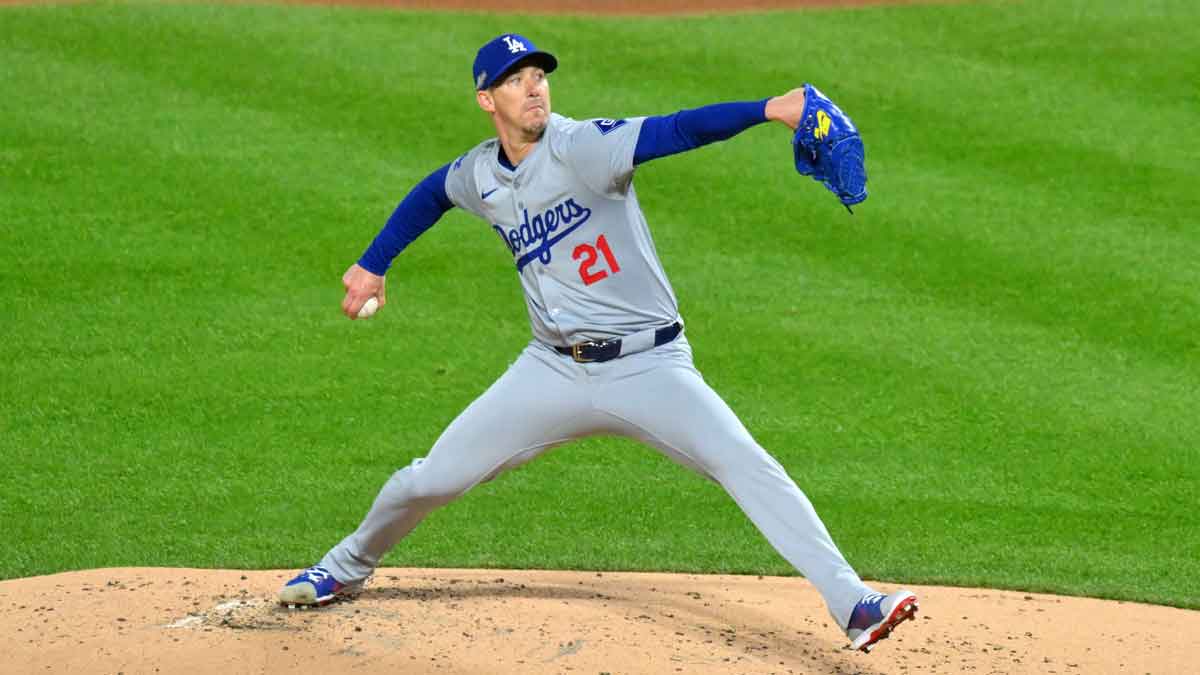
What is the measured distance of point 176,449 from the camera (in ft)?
26.6

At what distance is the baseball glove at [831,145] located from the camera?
4.85 m

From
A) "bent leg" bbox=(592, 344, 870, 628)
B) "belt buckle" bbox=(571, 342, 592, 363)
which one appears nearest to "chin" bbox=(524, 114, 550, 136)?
"belt buckle" bbox=(571, 342, 592, 363)

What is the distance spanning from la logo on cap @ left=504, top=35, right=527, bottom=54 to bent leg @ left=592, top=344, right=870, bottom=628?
107cm

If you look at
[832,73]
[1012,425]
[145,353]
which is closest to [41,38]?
[145,353]

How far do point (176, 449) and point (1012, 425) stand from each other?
3915 millimetres

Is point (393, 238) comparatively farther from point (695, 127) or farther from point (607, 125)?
point (695, 127)

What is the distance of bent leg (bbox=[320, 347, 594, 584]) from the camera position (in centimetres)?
555

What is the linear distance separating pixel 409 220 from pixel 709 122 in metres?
1.44

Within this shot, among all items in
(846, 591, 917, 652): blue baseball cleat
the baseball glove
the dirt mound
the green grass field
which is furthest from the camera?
the green grass field

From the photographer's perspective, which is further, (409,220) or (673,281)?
(673,281)

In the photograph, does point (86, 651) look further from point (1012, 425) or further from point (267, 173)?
point (267, 173)

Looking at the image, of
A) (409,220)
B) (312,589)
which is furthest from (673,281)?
(312,589)

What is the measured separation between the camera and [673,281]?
9.80 m

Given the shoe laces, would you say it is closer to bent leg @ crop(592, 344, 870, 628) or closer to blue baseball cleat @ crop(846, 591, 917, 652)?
bent leg @ crop(592, 344, 870, 628)
